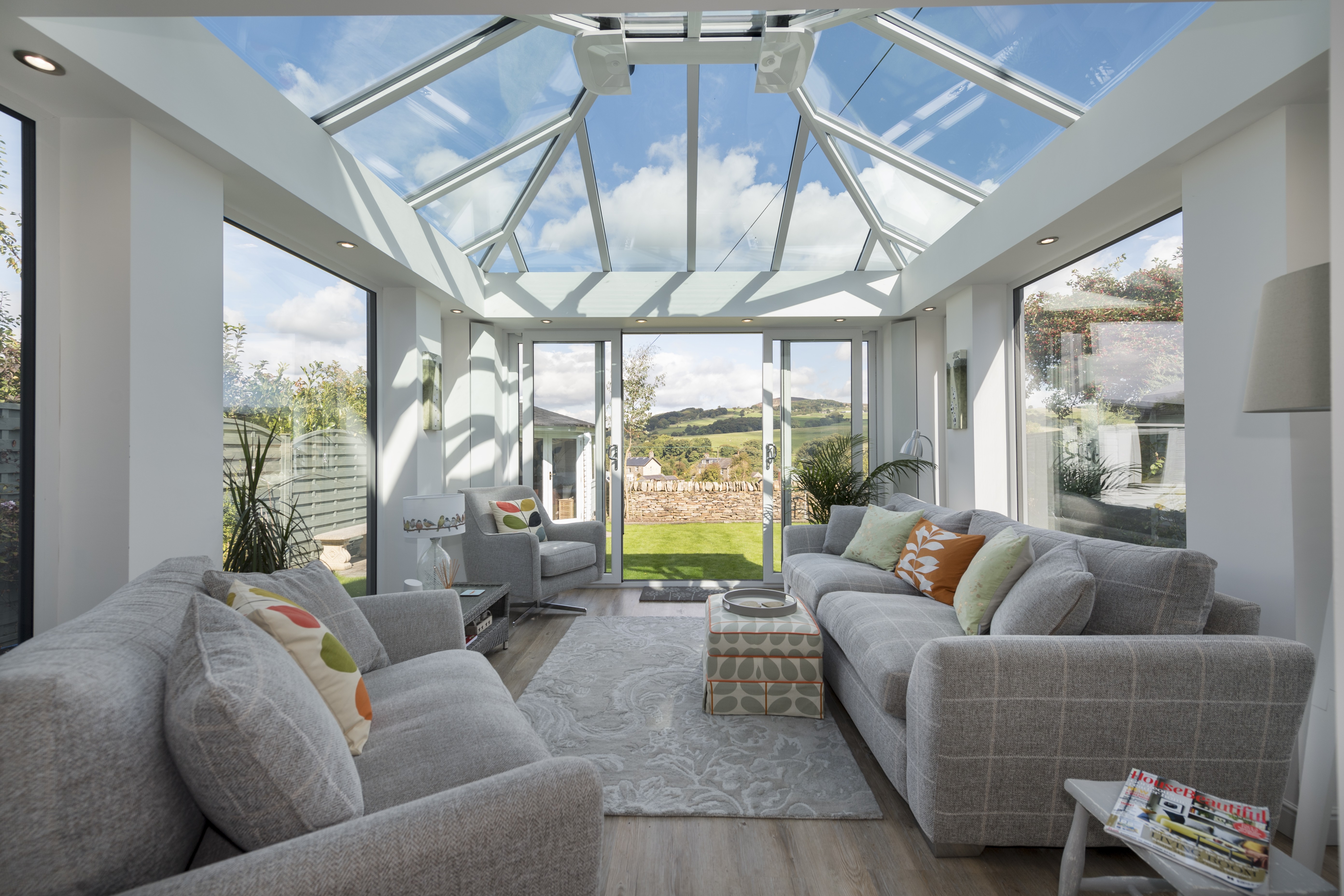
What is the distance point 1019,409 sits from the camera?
4336 mm

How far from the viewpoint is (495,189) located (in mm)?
4633

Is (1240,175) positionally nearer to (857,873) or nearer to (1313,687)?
(1313,687)

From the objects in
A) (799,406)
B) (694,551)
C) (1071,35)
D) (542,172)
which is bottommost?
(694,551)

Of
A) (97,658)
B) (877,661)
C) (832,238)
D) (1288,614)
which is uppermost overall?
Answer: (832,238)

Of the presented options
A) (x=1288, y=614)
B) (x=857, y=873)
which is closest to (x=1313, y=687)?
(x=1288, y=614)

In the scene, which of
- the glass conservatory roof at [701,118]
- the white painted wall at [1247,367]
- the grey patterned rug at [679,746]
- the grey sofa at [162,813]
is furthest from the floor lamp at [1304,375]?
the grey sofa at [162,813]

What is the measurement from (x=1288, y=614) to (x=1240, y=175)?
1.53 metres

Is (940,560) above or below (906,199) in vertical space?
below

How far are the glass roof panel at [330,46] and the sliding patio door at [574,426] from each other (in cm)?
292

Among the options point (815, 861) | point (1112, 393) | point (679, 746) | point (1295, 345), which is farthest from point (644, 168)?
point (815, 861)

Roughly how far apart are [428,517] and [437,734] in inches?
91.2

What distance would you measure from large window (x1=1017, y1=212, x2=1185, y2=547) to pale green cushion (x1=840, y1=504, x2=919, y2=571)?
2.92 ft

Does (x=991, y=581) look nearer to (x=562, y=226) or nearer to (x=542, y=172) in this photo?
(x=542, y=172)

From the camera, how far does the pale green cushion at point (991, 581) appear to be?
7.98 feet
